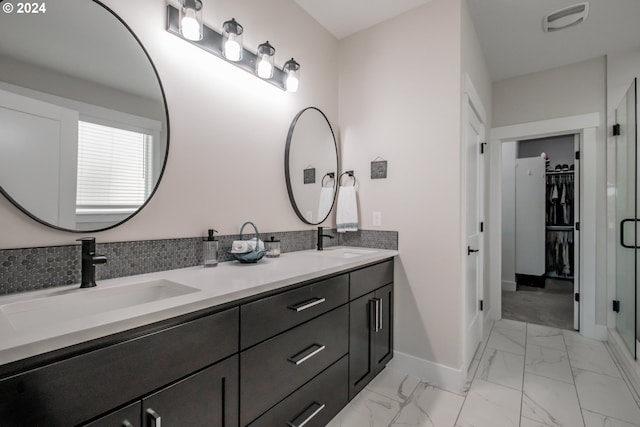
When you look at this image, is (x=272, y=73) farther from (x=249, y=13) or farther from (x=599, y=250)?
(x=599, y=250)

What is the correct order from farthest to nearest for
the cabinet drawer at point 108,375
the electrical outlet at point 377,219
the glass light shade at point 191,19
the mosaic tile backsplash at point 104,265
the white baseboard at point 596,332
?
1. the white baseboard at point 596,332
2. the electrical outlet at point 377,219
3. the glass light shade at point 191,19
4. the mosaic tile backsplash at point 104,265
5. the cabinet drawer at point 108,375

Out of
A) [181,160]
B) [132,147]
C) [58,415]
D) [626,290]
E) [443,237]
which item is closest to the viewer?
[58,415]

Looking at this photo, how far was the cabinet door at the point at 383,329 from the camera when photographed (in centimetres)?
192

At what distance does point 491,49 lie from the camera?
279 centimetres

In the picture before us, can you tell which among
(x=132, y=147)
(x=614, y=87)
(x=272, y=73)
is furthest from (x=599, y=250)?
(x=132, y=147)

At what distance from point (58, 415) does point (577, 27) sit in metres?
3.79

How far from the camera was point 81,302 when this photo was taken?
101cm

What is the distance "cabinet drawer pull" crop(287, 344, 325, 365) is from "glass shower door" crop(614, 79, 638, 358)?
2.39 metres

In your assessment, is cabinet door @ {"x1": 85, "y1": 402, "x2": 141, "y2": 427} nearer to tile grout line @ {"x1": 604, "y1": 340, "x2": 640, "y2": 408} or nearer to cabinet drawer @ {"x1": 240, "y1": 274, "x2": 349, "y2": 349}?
cabinet drawer @ {"x1": 240, "y1": 274, "x2": 349, "y2": 349}

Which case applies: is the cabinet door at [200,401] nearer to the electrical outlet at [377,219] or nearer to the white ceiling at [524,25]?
the electrical outlet at [377,219]

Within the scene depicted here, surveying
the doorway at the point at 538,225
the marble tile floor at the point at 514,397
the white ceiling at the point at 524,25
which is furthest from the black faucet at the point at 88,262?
the doorway at the point at 538,225

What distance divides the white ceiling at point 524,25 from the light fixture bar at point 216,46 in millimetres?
704

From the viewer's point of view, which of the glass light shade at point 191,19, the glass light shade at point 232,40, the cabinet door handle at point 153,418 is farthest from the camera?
the glass light shade at point 232,40

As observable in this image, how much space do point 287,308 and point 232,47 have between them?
4.55 ft
